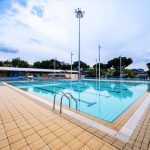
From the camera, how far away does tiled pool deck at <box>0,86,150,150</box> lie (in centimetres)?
214

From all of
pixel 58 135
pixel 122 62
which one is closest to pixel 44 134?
pixel 58 135

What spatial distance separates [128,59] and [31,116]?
4412 cm

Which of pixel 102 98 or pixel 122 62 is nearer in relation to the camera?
pixel 102 98

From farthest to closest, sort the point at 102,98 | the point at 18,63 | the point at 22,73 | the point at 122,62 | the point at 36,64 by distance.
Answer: the point at 36,64 → the point at 18,63 → the point at 122,62 → the point at 22,73 → the point at 102,98

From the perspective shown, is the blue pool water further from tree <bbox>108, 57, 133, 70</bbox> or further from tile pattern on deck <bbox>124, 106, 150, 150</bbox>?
tree <bbox>108, 57, 133, 70</bbox>

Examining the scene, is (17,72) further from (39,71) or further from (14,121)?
(14,121)

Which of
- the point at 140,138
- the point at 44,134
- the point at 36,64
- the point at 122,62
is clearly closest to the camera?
the point at 140,138

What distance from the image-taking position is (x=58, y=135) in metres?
2.51

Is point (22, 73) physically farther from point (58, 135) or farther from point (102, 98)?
point (58, 135)

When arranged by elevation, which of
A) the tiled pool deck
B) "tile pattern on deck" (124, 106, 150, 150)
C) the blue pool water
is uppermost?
the tiled pool deck

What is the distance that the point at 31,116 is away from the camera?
11.7 ft

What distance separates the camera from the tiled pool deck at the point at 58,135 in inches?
84.3

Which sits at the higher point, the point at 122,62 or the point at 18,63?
the point at 122,62

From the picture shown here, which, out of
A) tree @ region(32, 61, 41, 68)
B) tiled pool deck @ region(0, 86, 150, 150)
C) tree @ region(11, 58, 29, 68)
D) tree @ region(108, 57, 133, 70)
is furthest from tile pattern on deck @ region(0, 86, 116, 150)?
tree @ region(32, 61, 41, 68)
